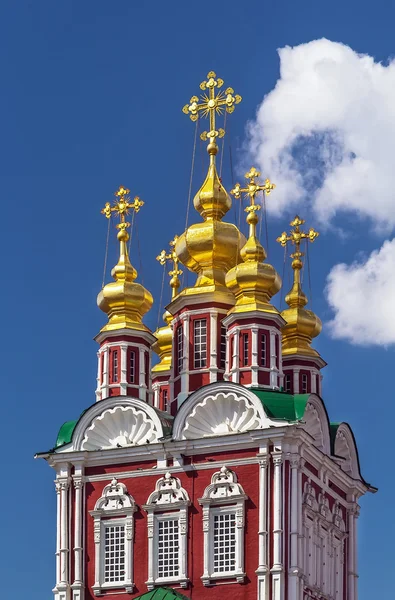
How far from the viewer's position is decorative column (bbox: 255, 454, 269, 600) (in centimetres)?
4716

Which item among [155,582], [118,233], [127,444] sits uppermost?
[118,233]

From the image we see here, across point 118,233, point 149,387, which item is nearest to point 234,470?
point 149,387

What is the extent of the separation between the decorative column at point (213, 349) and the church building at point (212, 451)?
0.02 meters

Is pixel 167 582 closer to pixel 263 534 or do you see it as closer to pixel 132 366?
pixel 263 534

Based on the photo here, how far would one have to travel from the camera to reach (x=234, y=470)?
48.5 meters

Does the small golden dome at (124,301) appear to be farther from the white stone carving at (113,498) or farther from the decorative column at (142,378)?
the white stone carving at (113,498)

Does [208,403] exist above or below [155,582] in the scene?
above

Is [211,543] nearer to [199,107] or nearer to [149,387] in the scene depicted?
[149,387]

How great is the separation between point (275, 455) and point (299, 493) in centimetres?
94

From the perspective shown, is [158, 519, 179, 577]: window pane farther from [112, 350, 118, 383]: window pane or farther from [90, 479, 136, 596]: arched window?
[112, 350, 118, 383]: window pane

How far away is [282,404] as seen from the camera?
48.8m

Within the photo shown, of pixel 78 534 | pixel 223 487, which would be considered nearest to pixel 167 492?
pixel 223 487

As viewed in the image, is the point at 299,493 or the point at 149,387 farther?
the point at 149,387

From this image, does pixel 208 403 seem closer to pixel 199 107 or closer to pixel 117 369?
pixel 117 369
